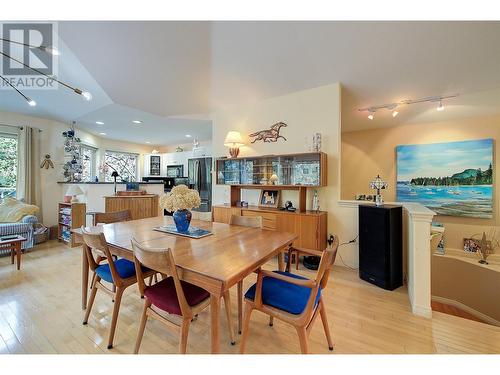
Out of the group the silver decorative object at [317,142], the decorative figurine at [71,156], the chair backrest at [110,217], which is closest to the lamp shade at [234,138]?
the silver decorative object at [317,142]

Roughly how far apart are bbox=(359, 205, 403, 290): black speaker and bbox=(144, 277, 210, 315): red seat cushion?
80.6 inches

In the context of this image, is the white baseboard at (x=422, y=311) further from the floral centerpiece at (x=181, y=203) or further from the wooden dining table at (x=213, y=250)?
the floral centerpiece at (x=181, y=203)

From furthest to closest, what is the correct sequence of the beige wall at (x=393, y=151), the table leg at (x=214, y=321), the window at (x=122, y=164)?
1. the window at (x=122, y=164)
2. the beige wall at (x=393, y=151)
3. the table leg at (x=214, y=321)

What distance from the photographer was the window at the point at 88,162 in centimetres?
531

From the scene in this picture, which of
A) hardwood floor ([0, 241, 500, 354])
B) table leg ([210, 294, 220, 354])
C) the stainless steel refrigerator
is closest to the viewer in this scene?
table leg ([210, 294, 220, 354])

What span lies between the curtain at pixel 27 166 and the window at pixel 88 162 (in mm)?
1088

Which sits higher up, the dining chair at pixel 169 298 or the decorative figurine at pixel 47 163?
the decorative figurine at pixel 47 163

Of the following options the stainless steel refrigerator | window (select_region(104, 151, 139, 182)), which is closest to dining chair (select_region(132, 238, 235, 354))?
the stainless steel refrigerator

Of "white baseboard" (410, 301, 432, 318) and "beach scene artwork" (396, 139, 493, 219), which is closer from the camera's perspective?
"white baseboard" (410, 301, 432, 318)

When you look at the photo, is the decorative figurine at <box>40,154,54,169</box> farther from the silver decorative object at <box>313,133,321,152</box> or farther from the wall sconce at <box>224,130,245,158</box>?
the silver decorative object at <box>313,133,321,152</box>

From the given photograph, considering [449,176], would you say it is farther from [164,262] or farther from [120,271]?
[120,271]

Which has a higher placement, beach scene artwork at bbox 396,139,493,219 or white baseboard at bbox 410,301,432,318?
beach scene artwork at bbox 396,139,493,219

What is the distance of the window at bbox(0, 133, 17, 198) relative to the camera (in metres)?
3.90
